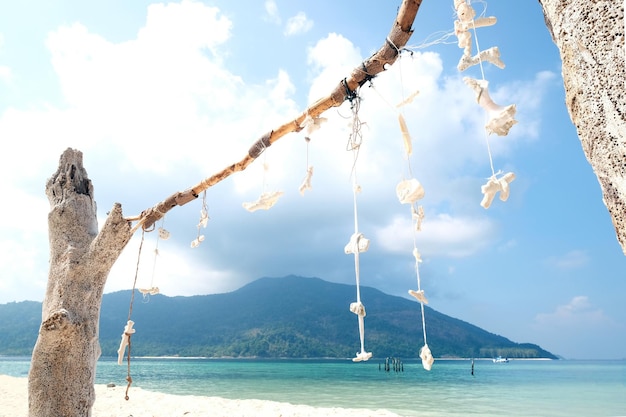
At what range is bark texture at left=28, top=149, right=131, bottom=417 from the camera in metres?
3.72

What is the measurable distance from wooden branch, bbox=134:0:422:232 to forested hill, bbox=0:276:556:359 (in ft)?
323

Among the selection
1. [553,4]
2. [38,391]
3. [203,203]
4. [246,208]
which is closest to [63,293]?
[38,391]

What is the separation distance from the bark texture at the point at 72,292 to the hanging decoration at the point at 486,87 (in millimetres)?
3677

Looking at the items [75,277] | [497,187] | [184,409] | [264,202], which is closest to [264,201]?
[264,202]

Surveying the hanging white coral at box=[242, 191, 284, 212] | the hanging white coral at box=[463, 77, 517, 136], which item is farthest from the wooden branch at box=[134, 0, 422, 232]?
the hanging white coral at box=[463, 77, 517, 136]

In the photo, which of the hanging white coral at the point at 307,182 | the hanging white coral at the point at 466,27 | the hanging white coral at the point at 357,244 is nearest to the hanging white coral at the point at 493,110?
the hanging white coral at the point at 466,27

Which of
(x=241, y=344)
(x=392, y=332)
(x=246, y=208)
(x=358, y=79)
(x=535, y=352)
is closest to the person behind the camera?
(x=358, y=79)

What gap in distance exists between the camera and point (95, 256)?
4.11 m

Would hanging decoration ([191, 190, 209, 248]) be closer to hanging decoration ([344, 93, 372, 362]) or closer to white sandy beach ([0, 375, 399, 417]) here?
hanging decoration ([344, 93, 372, 362])

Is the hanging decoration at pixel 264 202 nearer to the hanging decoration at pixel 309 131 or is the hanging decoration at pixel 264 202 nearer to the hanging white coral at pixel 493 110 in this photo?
the hanging decoration at pixel 309 131

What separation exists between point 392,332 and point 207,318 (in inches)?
2483

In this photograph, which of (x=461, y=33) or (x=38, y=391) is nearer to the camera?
(x=461, y=33)

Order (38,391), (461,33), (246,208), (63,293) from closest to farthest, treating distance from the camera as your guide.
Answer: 1. (461,33)
2. (246,208)
3. (38,391)
4. (63,293)

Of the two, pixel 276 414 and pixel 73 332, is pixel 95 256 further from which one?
pixel 276 414
